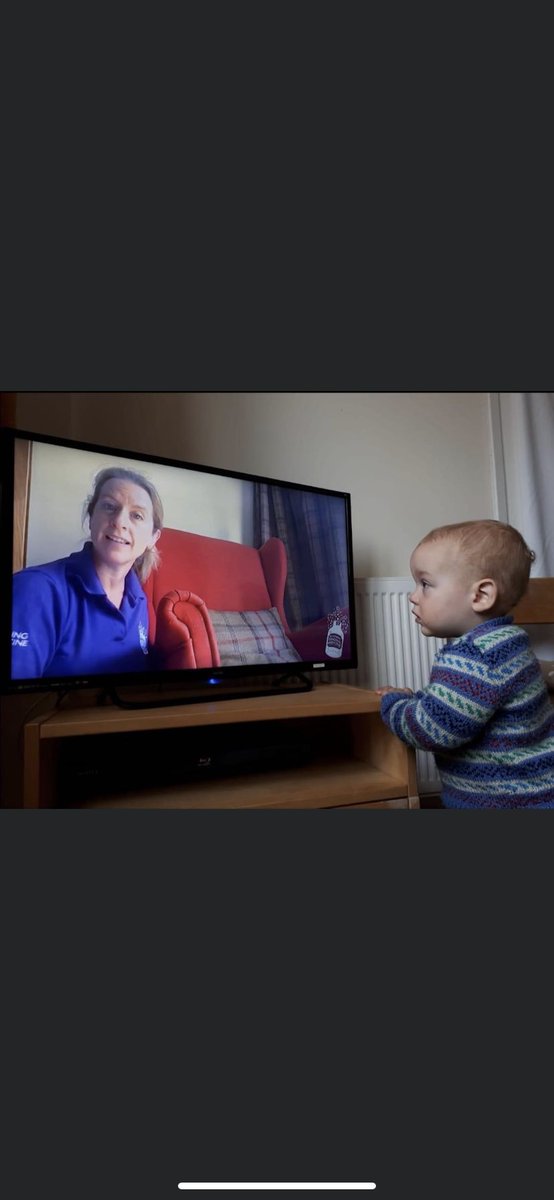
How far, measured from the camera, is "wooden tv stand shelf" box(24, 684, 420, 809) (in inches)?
25.8

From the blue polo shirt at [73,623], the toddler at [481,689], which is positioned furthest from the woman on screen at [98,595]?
the toddler at [481,689]

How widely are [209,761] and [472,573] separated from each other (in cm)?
50

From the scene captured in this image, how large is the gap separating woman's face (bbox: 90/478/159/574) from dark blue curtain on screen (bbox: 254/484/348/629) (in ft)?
0.76

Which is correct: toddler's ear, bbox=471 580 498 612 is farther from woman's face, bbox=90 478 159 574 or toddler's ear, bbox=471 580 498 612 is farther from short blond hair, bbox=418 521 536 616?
woman's face, bbox=90 478 159 574

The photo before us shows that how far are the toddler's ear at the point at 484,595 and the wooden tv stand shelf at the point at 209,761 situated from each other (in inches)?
8.9

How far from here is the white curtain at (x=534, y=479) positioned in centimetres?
122

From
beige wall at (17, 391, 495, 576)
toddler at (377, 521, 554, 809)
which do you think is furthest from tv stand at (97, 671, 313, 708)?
beige wall at (17, 391, 495, 576)

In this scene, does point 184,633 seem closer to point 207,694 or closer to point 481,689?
point 207,694

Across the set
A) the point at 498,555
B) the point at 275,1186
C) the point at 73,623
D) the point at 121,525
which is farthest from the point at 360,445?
the point at 275,1186

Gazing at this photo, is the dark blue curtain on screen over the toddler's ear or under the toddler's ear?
over

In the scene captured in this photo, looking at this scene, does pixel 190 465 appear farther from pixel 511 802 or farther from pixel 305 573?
pixel 511 802

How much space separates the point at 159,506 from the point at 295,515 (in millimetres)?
303

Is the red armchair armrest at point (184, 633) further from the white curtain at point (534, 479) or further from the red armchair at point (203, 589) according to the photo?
the white curtain at point (534, 479)

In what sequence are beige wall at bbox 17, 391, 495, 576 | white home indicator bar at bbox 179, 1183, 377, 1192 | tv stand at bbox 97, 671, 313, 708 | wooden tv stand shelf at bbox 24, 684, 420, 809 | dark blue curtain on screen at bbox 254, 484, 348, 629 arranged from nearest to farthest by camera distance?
white home indicator bar at bbox 179, 1183, 377, 1192, wooden tv stand shelf at bbox 24, 684, 420, 809, tv stand at bbox 97, 671, 313, 708, dark blue curtain on screen at bbox 254, 484, 348, 629, beige wall at bbox 17, 391, 495, 576
